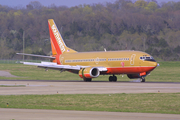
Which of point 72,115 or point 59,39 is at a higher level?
point 59,39

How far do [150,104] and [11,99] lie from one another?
27.2 ft

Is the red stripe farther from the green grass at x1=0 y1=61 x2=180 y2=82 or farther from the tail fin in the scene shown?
the tail fin

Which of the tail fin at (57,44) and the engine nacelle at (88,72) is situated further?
the tail fin at (57,44)

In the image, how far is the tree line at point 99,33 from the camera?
111 m

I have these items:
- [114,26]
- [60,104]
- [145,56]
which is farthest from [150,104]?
[114,26]

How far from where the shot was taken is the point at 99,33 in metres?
142

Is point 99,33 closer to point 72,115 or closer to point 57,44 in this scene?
point 57,44

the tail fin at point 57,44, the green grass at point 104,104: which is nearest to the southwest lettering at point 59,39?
the tail fin at point 57,44

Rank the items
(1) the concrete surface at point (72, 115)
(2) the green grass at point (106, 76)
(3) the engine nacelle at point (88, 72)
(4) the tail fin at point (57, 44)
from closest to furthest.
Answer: (1) the concrete surface at point (72, 115) < (3) the engine nacelle at point (88, 72) < (2) the green grass at point (106, 76) < (4) the tail fin at point (57, 44)

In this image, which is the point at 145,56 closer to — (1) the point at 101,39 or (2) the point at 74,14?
(1) the point at 101,39

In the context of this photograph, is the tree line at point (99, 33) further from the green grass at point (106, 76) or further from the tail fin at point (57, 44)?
the tail fin at point (57, 44)

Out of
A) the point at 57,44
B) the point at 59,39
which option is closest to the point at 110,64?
the point at 57,44

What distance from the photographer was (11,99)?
2161 centimetres

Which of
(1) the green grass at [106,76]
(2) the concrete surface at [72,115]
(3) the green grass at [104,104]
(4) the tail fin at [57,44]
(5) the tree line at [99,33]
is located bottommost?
(2) the concrete surface at [72,115]
